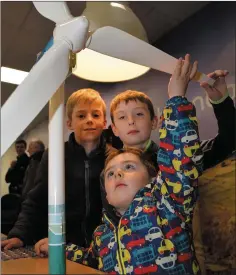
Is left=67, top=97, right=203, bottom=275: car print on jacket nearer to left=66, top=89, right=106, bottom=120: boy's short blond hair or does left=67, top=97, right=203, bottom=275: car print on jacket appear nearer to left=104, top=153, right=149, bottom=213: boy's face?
left=104, top=153, right=149, bottom=213: boy's face

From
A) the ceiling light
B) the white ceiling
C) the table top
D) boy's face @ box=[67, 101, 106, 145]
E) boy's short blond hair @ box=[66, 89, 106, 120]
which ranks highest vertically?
the white ceiling

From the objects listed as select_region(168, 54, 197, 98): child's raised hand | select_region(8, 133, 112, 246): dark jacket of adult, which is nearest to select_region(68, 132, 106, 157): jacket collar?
select_region(8, 133, 112, 246): dark jacket of adult

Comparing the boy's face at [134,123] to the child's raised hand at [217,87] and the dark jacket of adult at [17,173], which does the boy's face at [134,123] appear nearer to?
the child's raised hand at [217,87]

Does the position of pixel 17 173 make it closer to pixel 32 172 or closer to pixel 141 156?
pixel 32 172

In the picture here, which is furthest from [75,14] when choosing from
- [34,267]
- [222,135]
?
[34,267]

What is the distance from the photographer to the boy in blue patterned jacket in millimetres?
308

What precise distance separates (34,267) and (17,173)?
0.35 meters

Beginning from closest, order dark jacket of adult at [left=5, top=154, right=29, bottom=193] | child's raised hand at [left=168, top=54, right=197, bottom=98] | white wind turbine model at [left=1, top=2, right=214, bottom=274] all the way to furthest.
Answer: white wind turbine model at [left=1, top=2, right=214, bottom=274] < child's raised hand at [left=168, top=54, right=197, bottom=98] < dark jacket of adult at [left=5, top=154, right=29, bottom=193]

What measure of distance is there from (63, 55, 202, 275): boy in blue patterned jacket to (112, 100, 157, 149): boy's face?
3cm

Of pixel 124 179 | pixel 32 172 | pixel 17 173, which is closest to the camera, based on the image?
pixel 124 179

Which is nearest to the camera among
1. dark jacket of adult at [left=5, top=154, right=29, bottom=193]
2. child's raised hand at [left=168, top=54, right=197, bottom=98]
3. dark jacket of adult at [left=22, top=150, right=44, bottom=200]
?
child's raised hand at [left=168, top=54, right=197, bottom=98]

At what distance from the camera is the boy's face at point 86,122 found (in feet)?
1.33

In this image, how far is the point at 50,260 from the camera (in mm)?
246

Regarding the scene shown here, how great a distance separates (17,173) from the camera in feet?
1.93
